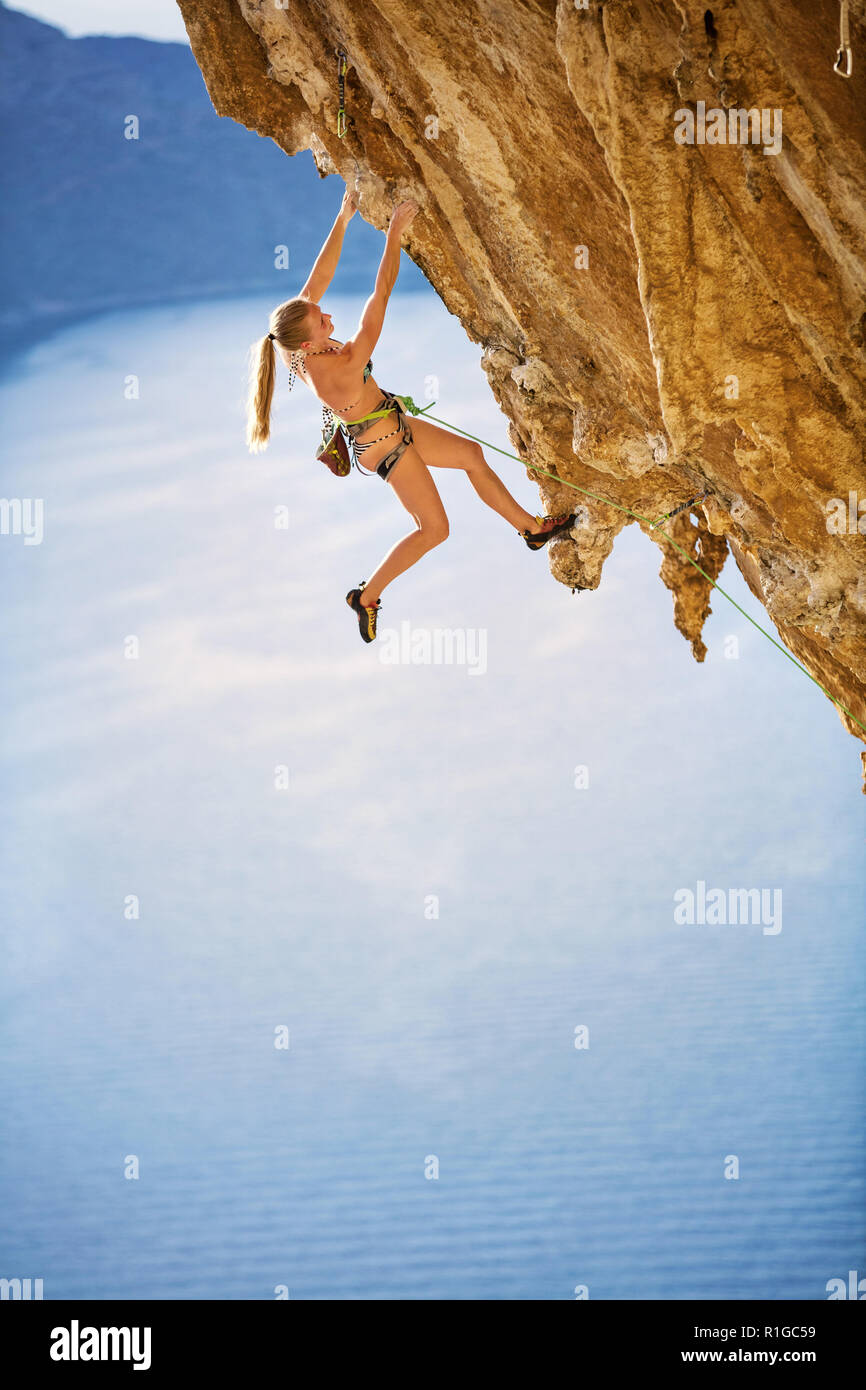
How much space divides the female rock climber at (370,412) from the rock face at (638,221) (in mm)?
336

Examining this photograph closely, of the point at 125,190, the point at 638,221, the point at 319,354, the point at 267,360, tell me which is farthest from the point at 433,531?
the point at 125,190

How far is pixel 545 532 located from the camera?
510cm

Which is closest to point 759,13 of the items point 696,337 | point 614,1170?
point 696,337

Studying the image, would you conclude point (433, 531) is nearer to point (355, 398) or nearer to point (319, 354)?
point (355, 398)

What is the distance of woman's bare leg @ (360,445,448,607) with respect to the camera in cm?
480

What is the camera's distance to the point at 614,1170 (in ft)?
37.4

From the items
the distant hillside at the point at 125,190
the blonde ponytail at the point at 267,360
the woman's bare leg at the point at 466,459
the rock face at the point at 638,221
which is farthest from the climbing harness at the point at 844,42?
the distant hillside at the point at 125,190

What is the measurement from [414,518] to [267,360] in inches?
33.8

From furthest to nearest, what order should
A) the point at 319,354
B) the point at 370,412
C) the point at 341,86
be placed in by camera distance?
the point at 370,412, the point at 341,86, the point at 319,354

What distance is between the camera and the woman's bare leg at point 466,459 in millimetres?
4895

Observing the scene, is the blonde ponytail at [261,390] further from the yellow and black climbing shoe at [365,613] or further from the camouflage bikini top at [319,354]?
the yellow and black climbing shoe at [365,613]

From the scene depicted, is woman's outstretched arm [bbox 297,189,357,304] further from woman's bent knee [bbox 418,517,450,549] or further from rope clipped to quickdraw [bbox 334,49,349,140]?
woman's bent knee [bbox 418,517,450,549]

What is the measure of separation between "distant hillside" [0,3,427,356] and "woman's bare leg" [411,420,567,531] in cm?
740
